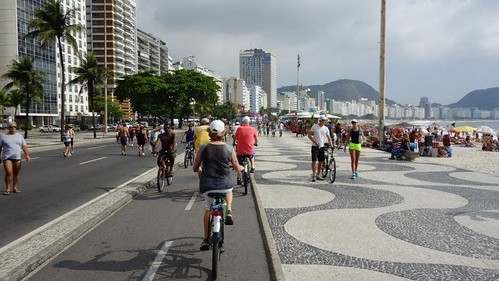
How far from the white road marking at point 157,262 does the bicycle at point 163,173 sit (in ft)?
15.0

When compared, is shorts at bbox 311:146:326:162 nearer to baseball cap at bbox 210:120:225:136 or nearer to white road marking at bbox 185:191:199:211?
white road marking at bbox 185:191:199:211

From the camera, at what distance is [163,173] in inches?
425

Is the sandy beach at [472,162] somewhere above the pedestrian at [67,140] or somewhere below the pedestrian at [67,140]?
below

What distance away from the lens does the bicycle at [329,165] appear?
1179 centimetres

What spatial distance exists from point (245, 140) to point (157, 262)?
19.2ft

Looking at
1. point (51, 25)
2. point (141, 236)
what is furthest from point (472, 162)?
point (51, 25)

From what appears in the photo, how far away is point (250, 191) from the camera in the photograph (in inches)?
416

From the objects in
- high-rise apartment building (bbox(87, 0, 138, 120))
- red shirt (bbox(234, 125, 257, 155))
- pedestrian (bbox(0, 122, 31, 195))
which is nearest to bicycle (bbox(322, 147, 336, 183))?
red shirt (bbox(234, 125, 257, 155))

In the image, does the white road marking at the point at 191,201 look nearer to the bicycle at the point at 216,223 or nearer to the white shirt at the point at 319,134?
the bicycle at the point at 216,223

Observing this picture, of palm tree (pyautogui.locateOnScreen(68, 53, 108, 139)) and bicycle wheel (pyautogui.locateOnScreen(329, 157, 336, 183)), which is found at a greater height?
palm tree (pyautogui.locateOnScreen(68, 53, 108, 139))

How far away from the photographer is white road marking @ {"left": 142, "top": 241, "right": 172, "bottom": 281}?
15.6 feet

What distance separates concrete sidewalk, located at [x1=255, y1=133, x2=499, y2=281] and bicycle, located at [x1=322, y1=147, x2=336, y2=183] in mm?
282

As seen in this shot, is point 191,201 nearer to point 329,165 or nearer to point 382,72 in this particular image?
point 329,165

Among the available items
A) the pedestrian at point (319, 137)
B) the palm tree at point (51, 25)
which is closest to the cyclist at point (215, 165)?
the pedestrian at point (319, 137)
